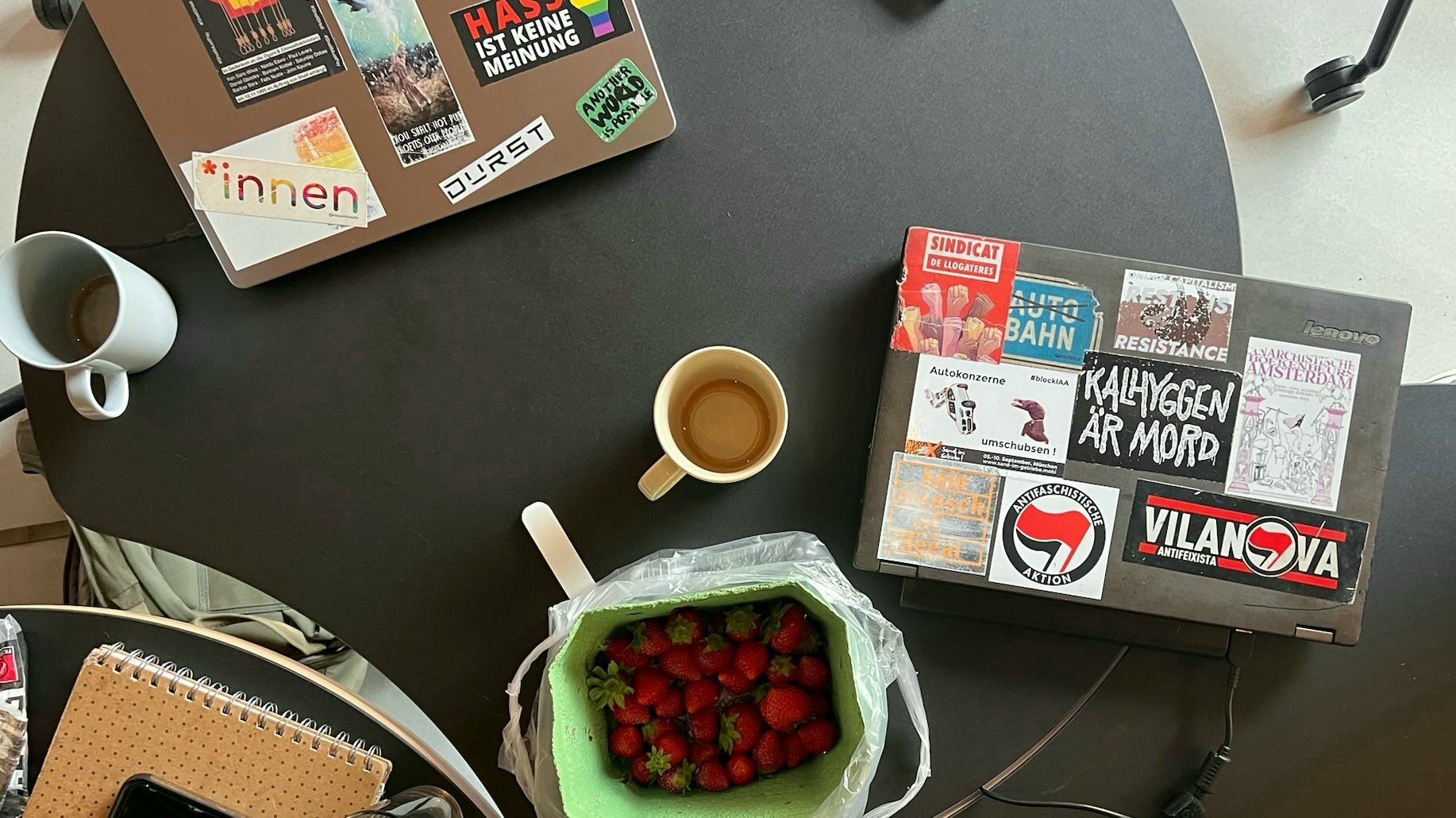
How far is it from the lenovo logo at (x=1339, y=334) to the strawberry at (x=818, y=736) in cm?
50

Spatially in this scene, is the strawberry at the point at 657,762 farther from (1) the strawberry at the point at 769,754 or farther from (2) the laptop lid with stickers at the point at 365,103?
(2) the laptop lid with stickers at the point at 365,103

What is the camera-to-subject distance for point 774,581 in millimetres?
678

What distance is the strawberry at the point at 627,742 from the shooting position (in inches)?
29.2

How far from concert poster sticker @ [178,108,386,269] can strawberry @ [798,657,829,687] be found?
1.59 feet

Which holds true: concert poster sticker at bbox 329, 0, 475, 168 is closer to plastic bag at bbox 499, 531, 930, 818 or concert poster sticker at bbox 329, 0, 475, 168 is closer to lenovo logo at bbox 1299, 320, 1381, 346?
plastic bag at bbox 499, 531, 930, 818

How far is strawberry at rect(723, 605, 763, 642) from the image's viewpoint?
2.40 feet

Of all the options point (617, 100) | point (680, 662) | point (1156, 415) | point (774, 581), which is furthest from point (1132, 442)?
point (617, 100)

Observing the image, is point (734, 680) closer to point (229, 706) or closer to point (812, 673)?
point (812, 673)

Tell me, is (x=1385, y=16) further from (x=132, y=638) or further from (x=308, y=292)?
(x=132, y=638)

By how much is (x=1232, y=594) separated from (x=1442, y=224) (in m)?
1.02

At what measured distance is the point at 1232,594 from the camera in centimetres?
71

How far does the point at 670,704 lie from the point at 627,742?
5cm

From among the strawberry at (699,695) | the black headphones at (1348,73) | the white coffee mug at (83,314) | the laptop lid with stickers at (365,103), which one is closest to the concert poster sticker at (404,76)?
the laptop lid with stickers at (365,103)

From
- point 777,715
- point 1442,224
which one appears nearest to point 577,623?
point 777,715
